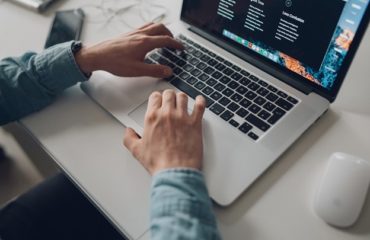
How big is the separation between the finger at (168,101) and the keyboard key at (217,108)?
0.07 meters

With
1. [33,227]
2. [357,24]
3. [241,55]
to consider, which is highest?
[357,24]

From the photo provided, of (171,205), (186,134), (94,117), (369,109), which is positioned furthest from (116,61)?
(369,109)

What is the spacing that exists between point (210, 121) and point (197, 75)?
12 centimetres

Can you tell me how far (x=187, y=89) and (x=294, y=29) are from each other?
0.70ft

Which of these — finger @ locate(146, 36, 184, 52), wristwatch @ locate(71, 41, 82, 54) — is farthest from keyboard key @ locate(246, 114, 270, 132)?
wristwatch @ locate(71, 41, 82, 54)

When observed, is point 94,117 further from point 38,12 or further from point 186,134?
point 38,12

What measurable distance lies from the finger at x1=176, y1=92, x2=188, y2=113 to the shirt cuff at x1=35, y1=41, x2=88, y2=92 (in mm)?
191

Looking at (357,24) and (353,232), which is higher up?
(357,24)

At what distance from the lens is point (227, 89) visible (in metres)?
0.68

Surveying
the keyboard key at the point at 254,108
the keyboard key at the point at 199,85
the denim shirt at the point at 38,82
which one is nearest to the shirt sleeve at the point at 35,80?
the denim shirt at the point at 38,82

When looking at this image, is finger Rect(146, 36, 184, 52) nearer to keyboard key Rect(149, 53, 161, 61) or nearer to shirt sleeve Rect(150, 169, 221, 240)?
keyboard key Rect(149, 53, 161, 61)

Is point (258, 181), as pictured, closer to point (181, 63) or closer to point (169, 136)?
point (169, 136)

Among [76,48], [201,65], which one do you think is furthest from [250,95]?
[76,48]

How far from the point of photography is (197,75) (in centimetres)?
71
